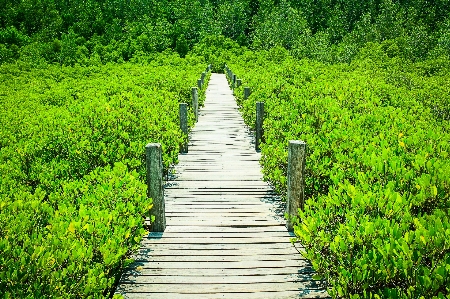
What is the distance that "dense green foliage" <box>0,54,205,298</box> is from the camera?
9.45ft

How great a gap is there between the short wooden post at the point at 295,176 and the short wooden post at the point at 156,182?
1.81 meters

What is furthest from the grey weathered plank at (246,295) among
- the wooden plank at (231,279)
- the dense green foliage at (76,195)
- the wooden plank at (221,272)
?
the dense green foliage at (76,195)

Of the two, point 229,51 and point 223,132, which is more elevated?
point 229,51

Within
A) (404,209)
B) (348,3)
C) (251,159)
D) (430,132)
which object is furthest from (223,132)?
(348,3)

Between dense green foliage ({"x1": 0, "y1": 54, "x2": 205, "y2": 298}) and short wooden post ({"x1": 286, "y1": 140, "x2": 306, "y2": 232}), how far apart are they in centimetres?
200

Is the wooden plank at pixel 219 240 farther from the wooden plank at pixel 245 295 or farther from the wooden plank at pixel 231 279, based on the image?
the wooden plank at pixel 245 295

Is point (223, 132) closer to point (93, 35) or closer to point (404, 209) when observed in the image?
point (404, 209)

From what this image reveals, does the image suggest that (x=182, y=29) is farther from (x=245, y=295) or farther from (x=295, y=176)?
(x=245, y=295)

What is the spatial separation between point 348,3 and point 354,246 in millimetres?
71907

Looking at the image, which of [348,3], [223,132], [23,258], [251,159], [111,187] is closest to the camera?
[23,258]

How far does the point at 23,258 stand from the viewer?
2.74 metres

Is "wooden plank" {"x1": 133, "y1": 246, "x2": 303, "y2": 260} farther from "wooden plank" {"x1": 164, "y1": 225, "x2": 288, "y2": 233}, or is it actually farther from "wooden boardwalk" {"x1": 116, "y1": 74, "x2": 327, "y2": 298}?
"wooden plank" {"x1": 164, "y1": 225, "x2": 288, "y2": 233}

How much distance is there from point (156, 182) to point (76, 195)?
1.06 metres

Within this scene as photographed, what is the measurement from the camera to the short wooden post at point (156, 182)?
496 centimetres
